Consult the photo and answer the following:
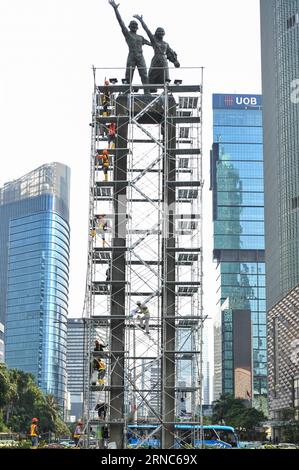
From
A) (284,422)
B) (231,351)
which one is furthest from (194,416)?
(231,351)

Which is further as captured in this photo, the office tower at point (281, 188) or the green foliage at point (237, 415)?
the office tower at point (281, 188)

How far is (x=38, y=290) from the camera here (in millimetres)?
184875

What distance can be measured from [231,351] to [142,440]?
156 m

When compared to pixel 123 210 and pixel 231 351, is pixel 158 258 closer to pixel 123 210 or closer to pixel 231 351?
pixel 123 210

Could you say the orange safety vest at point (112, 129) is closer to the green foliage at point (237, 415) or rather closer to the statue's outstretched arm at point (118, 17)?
the statue's outstretched arm at point (118, 17)

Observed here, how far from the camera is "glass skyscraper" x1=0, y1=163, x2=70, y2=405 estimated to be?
183m

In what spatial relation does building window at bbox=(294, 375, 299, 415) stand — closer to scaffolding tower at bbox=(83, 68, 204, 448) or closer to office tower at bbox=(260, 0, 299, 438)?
office tower at bbox=(260, 0, 299, 438)

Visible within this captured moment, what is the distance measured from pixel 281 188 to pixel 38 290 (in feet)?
250

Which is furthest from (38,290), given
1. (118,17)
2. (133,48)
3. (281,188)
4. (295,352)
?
(118,17)

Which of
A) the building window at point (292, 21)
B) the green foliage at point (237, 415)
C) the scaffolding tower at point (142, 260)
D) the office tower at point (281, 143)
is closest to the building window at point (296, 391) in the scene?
the green foliage at point (237, 415)

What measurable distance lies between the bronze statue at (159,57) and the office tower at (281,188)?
88.1 meters

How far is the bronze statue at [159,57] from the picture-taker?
82.2 feet

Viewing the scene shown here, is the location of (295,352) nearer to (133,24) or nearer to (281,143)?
(281,143)
